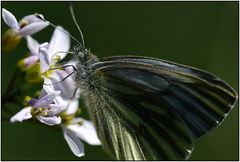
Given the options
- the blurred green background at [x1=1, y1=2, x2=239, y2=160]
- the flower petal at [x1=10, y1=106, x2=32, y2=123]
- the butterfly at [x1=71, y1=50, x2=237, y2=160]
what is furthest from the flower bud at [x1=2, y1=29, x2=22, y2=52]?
the blurred green background at [x1=1, y1=2, x2=239, y2=160]

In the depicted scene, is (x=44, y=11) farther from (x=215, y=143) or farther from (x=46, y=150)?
(x=215, y=143)

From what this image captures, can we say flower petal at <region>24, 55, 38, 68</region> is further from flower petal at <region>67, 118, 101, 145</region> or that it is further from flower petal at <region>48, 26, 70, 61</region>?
flower petal at <region>67, 118, 101, 145</region>

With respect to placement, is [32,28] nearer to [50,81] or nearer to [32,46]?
[32,46]

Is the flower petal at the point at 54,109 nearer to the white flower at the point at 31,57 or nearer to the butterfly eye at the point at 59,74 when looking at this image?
the butterfly eye at the point at 59,74

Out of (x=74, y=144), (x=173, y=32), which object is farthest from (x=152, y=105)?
(x=173, y=32)

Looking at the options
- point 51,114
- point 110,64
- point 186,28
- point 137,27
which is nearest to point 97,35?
point 137,27

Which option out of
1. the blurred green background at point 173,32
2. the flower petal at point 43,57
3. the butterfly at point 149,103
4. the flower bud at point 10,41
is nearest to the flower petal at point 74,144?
the butterfly at point 149,103
